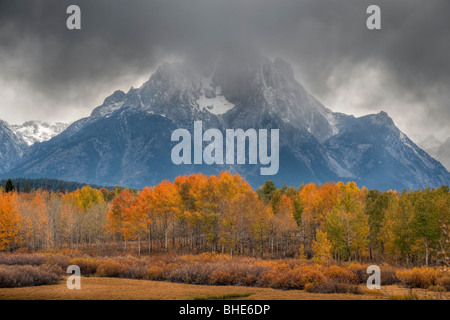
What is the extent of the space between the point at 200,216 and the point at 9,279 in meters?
37.1

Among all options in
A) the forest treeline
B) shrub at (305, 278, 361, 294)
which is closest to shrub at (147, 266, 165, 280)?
shrub at (305, 278, 361, 294)

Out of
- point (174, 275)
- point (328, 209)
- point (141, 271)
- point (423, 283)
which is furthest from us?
point (328, 209)

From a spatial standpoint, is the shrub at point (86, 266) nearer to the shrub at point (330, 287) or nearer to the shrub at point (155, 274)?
the shrub at point (155, 274)

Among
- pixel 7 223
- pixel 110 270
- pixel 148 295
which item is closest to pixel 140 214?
pixel 7 223

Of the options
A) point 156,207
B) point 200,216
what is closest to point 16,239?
point 156,207

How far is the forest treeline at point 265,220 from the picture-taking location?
50125mm

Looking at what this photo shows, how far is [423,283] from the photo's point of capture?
24328 mm

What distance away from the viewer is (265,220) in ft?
200

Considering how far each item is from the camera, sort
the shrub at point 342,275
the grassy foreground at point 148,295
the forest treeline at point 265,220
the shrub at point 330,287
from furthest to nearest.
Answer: the forest treeline at point 265,220
the shrub at point 342,275
the shrub at point 330,287
the grassy foreground at point 148,295

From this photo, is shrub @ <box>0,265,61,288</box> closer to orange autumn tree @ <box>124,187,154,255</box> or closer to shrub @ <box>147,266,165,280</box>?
shrub @ <box>147,266,165,280</box>

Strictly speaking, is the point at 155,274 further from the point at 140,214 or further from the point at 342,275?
the point at 140,214

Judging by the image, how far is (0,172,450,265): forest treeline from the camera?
5012cm

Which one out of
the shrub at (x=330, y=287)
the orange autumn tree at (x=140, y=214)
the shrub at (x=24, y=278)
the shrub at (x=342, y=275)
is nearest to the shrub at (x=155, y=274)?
the shrub at (x=24, y=278)
